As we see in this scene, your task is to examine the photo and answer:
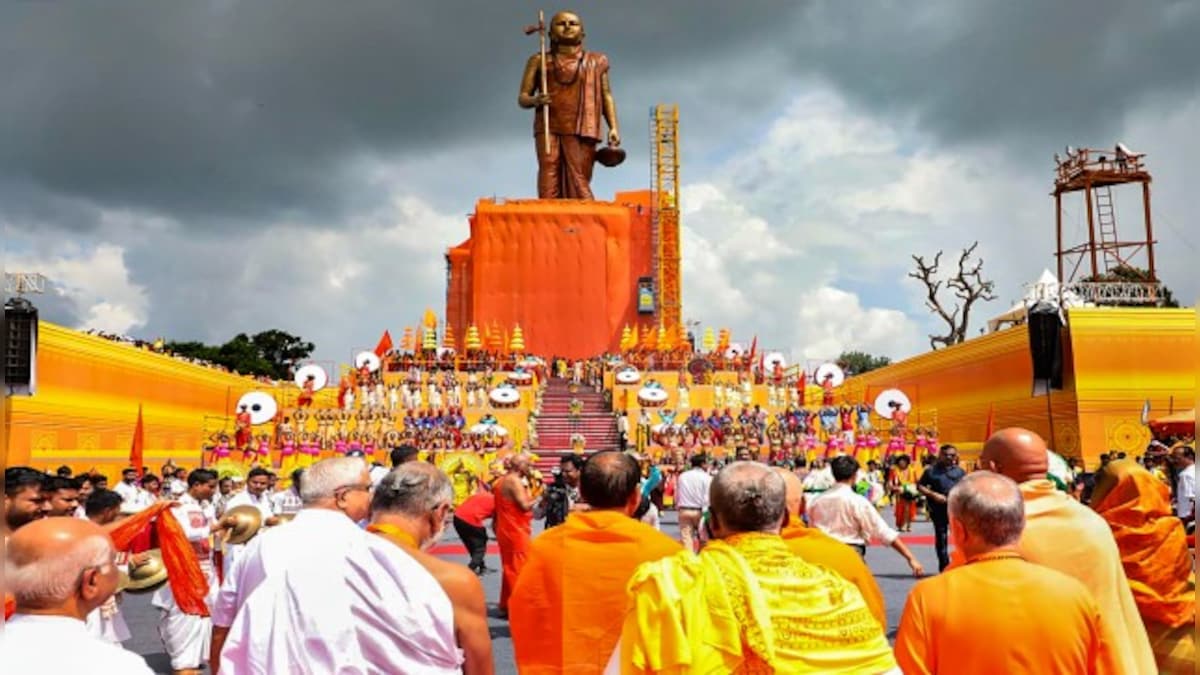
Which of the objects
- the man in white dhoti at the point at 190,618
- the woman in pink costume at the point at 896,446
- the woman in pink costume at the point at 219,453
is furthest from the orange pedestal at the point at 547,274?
the man in white dhoti at the point at 190,618

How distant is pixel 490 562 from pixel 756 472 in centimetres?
1096

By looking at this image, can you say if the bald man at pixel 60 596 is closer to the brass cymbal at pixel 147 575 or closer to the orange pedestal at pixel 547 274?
the brass cymbal at pixel 147 575

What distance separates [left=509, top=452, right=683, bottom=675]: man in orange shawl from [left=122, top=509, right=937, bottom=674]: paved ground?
319 cm

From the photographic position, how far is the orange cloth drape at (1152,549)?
4832 millimetres

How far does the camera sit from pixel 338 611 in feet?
9.87

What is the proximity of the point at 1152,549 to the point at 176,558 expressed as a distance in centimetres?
542

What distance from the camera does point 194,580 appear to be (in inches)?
243

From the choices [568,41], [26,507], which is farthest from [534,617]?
[568,41]

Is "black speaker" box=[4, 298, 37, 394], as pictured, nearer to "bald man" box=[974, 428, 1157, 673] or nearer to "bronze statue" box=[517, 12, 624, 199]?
"bald man" box=[974, 428, 1157, 673]

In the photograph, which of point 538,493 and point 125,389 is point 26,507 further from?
point 125,389

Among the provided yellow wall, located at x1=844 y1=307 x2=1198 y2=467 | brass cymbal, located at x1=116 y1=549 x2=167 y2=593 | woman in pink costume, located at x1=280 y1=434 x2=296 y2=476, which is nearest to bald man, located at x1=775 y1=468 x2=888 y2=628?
brass cymbal, located at x1=116 y1=549 x2=167 y2=593

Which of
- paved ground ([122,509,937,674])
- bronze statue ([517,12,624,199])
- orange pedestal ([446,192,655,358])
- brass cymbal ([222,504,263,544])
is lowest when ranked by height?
paved ground ([122,509,937,674])

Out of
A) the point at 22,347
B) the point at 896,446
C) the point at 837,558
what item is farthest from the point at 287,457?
the point at 837,558

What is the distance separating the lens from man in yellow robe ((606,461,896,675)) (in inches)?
106
